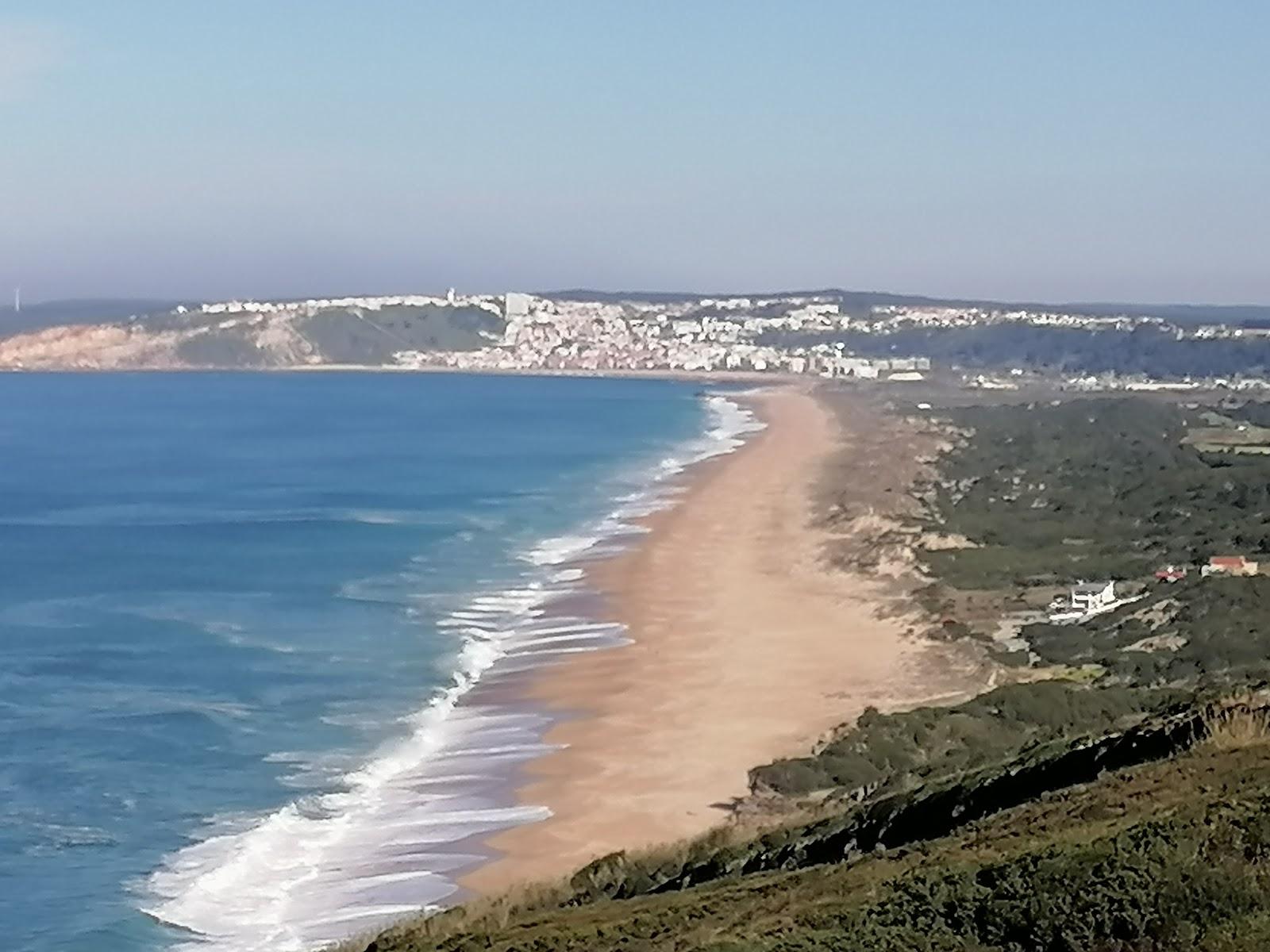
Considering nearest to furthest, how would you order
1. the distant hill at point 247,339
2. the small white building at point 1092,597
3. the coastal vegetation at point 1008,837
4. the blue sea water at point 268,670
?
the coastal vegetation at point 1008,837
the blue sea water at point 268,670
the small white building at point 1092,597
the distant hill at point 247,339

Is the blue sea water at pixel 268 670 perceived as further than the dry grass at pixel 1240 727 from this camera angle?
Yes

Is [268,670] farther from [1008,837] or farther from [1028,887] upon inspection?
[1028,887]

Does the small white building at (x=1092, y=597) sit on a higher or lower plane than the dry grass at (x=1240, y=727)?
lower

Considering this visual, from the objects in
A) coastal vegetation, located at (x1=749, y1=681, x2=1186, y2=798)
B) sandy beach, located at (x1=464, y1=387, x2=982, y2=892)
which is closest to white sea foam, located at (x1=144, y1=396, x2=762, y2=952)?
sandy beach, located at (x1=464, y1=387, x2=982, y2=892)

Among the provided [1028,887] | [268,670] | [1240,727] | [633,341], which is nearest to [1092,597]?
[268,670]

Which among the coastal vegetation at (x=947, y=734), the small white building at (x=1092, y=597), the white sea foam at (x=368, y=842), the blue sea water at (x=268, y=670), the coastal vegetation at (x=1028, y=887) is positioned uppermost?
the coastal vegetation at (x=1028, y=887)

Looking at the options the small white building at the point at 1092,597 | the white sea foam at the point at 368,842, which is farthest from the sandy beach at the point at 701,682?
the small white building at the point at 1092,597

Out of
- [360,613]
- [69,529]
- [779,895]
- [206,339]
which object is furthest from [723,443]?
[206,339]

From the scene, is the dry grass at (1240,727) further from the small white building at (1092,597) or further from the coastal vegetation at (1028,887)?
the small white building at (1092,597)

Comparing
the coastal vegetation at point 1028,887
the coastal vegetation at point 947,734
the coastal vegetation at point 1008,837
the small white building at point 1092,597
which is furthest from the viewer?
→ the small white building at point 1092,597

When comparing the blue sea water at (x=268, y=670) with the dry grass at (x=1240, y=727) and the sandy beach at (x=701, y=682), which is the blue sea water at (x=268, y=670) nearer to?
the sandy beach at (x=701, y=682)
